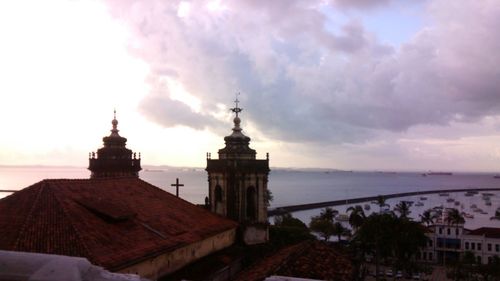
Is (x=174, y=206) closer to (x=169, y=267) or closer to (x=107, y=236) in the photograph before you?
(x=169, y=267)

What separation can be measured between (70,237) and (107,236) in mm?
1575

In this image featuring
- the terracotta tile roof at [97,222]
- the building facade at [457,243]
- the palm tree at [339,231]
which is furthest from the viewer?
the palm tree at [339,231]

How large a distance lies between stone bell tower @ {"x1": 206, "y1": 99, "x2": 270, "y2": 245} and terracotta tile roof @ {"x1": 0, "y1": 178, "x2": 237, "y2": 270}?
255 inches

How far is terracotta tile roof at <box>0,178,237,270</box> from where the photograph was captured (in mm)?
14539

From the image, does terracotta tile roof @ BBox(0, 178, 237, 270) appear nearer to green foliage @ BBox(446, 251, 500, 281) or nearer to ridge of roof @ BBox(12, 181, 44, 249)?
ridge of roof @ BBox(12, 181, 44, 249)

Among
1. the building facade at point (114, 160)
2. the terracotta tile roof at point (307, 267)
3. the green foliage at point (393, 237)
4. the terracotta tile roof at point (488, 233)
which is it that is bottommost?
the terracotta tile roof at point (488, 233)

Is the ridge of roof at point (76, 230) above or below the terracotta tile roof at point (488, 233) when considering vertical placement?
above

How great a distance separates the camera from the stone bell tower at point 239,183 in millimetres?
30625

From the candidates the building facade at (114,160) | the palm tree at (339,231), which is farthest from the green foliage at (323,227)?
the building facade at (114,160)

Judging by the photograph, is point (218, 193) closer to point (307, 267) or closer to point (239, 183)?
point (239, 183)

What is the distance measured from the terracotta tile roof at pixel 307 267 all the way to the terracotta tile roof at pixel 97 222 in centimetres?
348

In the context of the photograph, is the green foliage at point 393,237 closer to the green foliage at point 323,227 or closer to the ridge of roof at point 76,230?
the green foliage at point 323,227

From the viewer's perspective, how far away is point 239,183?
30.8 metres

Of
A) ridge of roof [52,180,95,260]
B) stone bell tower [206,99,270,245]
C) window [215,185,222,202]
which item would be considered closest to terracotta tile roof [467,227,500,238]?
stone bell tower [206,99,270,245]
